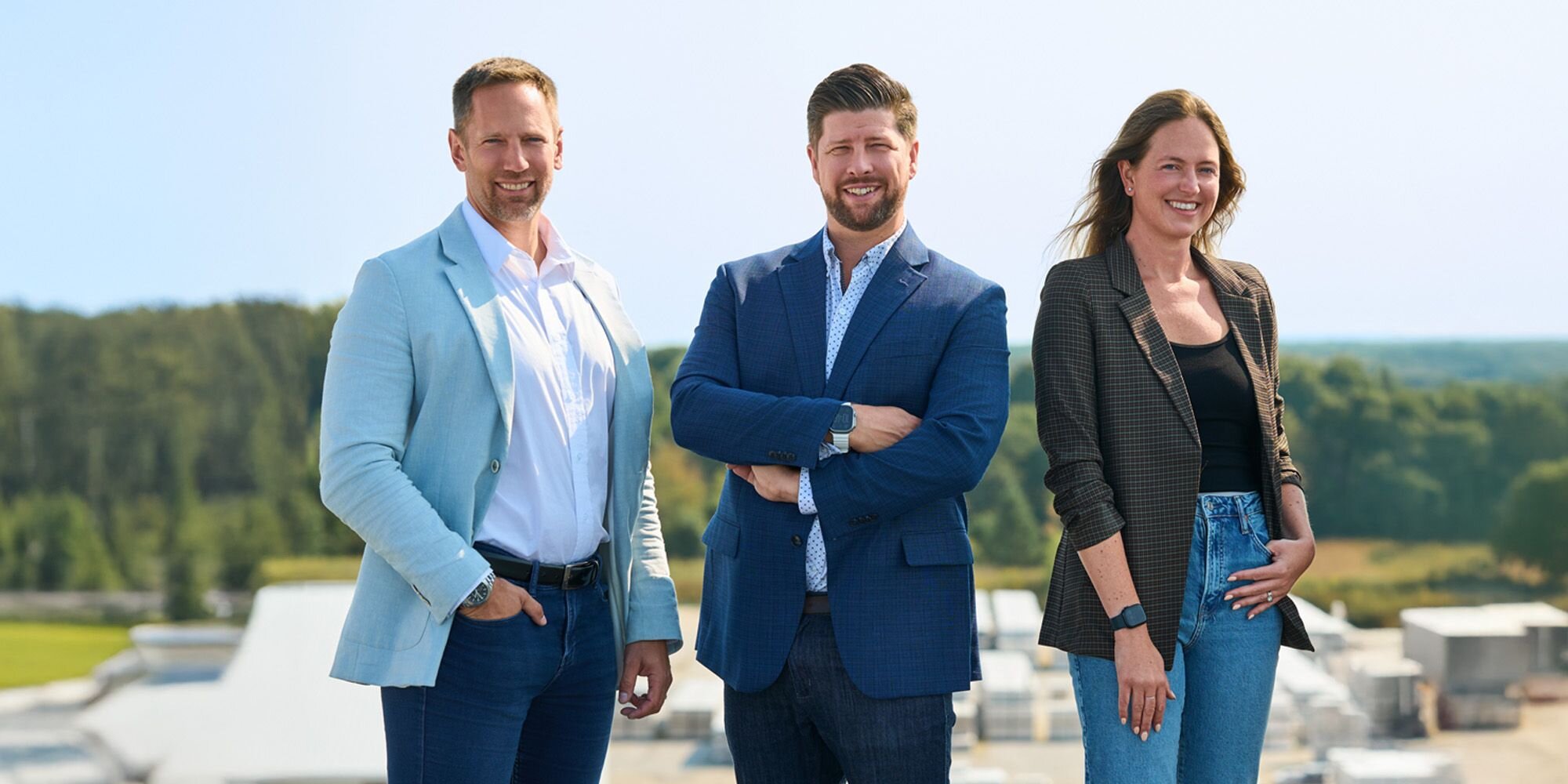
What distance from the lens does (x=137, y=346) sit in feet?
117

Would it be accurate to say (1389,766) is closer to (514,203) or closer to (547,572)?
(547,572)

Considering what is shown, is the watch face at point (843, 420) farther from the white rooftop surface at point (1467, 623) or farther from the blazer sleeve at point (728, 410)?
the white rooftop surface at point (1467, 623)

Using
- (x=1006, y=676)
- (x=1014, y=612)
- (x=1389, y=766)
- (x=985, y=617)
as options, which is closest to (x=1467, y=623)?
(x=1014, y=612)

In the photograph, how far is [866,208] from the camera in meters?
2.30

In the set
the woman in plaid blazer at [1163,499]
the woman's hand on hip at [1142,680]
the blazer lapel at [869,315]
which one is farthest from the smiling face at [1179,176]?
the woman's hand on hip at [1142,680]

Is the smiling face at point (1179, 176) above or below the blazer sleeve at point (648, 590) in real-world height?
above

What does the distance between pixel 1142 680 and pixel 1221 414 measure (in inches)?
18.9

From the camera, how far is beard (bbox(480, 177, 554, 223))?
2.32 meters

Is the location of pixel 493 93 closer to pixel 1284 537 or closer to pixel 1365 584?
pixel 1284 537

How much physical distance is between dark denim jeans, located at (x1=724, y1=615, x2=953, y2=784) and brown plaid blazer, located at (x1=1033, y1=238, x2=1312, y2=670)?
→ 11.4 inches

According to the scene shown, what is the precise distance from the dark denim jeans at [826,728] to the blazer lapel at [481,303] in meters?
0.63

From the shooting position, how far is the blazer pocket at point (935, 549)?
2.22 m

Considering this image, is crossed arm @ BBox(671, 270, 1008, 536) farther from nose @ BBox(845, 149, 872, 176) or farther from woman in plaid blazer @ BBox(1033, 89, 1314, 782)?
nose @ BBox(845, 149, 872, 176)

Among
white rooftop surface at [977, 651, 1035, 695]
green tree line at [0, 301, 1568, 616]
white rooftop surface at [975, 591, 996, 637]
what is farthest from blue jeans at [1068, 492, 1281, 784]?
green tree line at [0, 301, 1568, 616]
